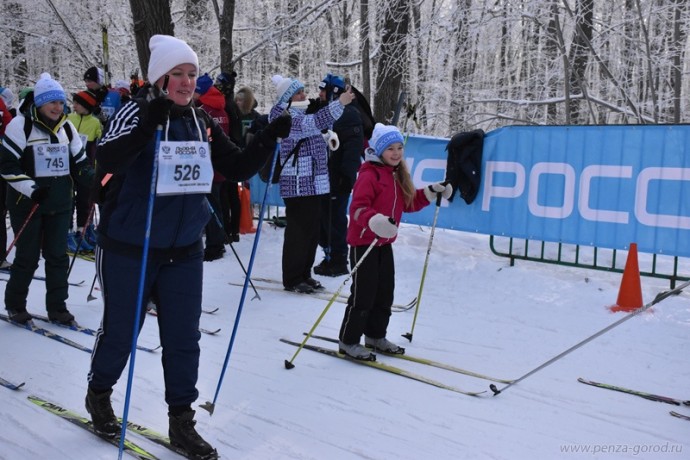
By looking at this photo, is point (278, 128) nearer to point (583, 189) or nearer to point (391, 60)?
point (583, 189)

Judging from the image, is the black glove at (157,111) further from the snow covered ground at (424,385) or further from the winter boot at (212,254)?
the winter boot at (212,254)

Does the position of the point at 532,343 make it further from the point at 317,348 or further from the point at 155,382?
the point at 155,382

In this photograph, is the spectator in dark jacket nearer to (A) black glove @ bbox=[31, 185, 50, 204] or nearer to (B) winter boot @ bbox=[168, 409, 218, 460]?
(A) black glove @ bbox=[31, 185, 50, 204]

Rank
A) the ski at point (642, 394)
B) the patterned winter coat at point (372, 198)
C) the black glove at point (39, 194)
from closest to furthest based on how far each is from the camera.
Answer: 1. the ski at point (642, 394)
2. the patterned winter coat at point (372, 198)
3. the black glove at point (39, 194)

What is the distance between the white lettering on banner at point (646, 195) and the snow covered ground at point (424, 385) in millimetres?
686

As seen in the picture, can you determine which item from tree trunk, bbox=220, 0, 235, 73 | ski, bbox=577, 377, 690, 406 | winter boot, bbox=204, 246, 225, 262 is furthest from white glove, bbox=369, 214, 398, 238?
tree trunk, bbox=220, 0, 235, 73

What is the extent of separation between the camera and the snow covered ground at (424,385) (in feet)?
11.0

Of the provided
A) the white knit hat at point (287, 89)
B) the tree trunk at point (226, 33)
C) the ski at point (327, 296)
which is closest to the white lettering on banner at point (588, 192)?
the ski at point (327, 296)

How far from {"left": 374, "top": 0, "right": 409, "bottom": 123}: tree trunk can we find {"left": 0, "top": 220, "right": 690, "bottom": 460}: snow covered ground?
5444 mm

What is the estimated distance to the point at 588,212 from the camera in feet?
21.6

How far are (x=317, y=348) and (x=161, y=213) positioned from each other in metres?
2.16

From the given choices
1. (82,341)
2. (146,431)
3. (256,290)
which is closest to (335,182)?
(256,290)

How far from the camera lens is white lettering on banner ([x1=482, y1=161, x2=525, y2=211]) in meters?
7.03

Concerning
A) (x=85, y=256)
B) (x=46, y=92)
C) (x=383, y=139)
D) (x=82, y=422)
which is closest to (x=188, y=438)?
(x=82, y=422)
